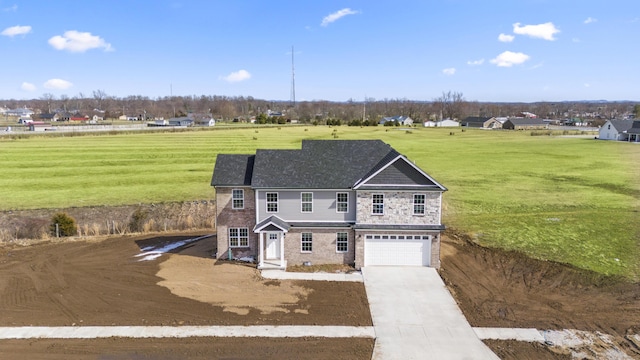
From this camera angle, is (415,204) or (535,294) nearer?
(535,294)

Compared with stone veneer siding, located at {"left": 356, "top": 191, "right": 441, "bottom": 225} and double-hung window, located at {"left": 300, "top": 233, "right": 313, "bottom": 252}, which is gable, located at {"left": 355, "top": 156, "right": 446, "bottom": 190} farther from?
double-hung window, located at {"left": 300, "top": 233, "right": 313, "bottom": 252}

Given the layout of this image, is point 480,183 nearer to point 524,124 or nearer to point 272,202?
point 272,202

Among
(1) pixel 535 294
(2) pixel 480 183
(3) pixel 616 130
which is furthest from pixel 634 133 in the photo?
(1) pixel 535 294

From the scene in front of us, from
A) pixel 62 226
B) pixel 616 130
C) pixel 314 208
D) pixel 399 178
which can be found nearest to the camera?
pixel 399 178

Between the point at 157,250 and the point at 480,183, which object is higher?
the point at 480,183

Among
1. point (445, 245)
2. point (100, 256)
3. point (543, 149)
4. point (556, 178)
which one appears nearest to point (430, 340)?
point (445, 245)

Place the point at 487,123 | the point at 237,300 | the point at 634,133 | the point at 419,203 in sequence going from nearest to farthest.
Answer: the point at 237,300 < the point at 419,203 < the point at 634,133 < the point at 487,123

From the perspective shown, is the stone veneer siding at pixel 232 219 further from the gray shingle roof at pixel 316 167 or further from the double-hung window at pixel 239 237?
the gray shingle roof at pixel 316 167

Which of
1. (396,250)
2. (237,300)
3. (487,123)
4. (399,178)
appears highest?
(487,123)
